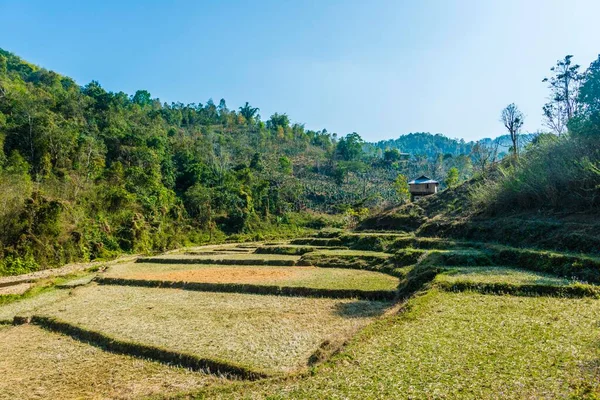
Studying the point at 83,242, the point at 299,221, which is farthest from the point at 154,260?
the point at 299,221

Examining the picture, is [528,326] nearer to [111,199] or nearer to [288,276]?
[288,276]

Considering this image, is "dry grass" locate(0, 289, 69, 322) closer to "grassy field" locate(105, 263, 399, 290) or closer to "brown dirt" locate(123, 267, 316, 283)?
"grassy field" locate(105, 263, 399, 290)

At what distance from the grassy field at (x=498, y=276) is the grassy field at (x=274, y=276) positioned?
242 centimetres

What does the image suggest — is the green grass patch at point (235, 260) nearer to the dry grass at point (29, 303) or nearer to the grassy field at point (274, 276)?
the grassy field at point (274, 276)

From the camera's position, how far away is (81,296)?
1727 cm

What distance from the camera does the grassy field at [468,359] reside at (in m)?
5.14

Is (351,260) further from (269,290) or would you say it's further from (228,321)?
(228,321)

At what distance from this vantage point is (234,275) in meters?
19.7

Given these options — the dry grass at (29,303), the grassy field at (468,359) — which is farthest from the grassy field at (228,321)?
the grassy field at (468,359)

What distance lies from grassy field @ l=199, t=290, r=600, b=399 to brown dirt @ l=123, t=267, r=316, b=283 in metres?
10.1

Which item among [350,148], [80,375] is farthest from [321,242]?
[350,148]

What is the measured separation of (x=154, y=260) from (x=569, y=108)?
118ft

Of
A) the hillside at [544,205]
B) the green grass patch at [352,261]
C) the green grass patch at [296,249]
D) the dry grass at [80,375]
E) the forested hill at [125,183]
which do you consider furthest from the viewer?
the forested hill at [125,183]

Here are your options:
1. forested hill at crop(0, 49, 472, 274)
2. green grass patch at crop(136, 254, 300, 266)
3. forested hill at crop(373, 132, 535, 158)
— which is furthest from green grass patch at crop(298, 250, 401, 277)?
forested hill at crop(373, 132, 535, 158)
